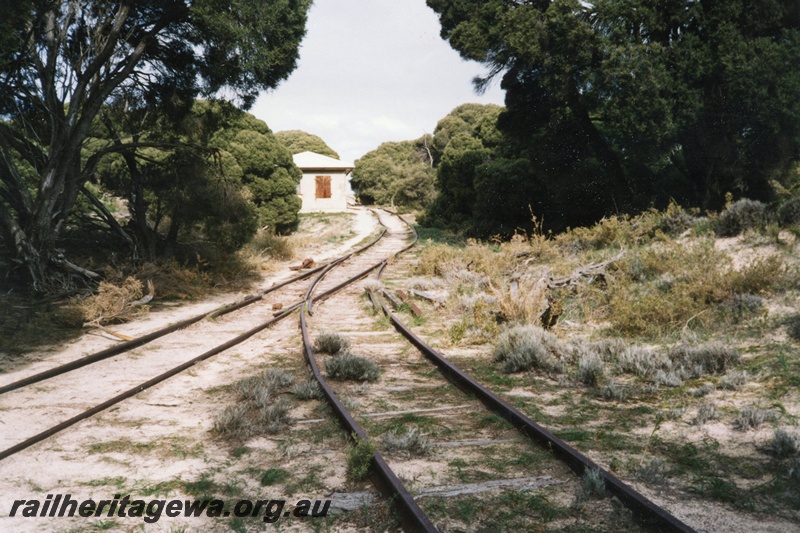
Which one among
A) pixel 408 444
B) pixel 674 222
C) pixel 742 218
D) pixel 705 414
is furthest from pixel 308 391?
pixel 674 222

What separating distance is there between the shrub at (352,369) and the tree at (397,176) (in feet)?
128

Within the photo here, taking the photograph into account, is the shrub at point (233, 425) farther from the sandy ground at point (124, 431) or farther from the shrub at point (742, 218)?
the shrub at point (742, 218)

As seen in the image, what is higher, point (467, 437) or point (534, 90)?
point (534, 90)

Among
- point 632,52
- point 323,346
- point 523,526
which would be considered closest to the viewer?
point 523,526

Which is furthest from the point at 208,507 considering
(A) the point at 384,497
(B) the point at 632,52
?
(B) the point at 632,52

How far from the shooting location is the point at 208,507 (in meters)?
3.44

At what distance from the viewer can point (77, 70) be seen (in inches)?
401

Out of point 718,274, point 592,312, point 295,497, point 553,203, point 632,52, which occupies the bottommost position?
point 295,497

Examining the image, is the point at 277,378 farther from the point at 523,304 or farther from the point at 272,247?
the point at 272,247

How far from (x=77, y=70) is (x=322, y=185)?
31967mm

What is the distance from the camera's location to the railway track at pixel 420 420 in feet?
11.1

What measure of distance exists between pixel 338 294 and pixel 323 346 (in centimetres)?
512

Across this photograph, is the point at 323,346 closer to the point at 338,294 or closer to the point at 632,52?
the point at 338,294

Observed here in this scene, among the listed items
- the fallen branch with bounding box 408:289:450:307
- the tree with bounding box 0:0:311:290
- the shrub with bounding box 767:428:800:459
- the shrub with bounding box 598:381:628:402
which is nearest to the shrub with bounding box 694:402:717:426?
the shrub with bounding box 767:428:800:459
